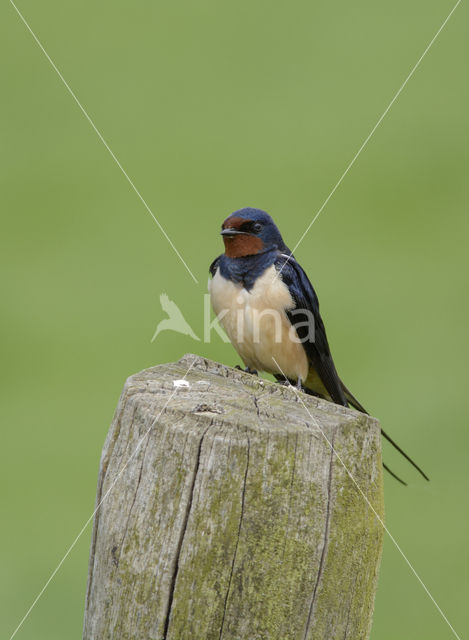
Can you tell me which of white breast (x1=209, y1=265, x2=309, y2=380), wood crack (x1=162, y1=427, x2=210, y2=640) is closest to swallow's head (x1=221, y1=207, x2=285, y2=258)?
white breast (x1=209, y1=265, x2=309, y2=380)

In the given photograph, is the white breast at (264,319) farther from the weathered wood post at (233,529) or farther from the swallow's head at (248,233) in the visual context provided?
the weathered wood post at (233,529)

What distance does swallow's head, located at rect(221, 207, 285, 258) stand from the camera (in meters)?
4.51

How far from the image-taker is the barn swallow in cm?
455

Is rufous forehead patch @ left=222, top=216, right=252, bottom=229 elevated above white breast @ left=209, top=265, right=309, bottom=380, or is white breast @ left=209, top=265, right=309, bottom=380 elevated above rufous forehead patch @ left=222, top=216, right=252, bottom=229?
rufous forehead patch @ left=222, top=216, right=252, bottom=229

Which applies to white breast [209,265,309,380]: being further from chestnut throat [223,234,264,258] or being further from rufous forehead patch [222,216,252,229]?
rufous forehead patch [222,216,252,229]

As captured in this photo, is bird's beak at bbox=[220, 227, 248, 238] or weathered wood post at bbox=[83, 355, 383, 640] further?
bird's beak at bbox=[220, 227, 248, 238]

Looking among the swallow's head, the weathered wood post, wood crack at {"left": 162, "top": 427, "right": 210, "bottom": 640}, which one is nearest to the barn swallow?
the swallow's head

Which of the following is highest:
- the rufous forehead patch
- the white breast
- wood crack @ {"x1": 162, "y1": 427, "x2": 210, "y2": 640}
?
the rufous forehead patch

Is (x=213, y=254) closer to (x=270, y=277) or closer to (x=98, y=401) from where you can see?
(x=98, y=401)

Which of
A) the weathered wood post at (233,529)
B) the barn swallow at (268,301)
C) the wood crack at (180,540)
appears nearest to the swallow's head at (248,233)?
the barn swallow at (268,301)

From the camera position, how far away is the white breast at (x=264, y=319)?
14.9ft

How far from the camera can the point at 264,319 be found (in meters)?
4.56

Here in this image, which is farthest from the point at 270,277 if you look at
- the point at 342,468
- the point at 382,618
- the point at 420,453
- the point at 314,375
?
the point at 420,453

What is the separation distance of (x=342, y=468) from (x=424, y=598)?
15.0 ft
